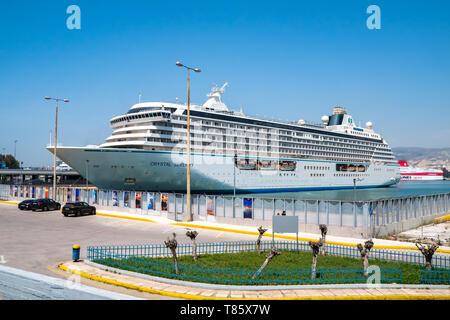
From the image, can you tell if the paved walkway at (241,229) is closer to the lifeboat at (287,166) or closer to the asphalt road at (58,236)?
the asphalt road at (58,236)

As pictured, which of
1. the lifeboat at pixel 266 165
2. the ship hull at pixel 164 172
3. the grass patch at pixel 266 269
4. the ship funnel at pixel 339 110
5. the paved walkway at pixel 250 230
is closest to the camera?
the grass patch at pixel 266 269

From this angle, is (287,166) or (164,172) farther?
(287,166)

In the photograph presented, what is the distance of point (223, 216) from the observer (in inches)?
1065

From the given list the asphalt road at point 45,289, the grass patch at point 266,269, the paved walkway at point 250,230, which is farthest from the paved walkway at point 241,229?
the asphalt road at point 45,289

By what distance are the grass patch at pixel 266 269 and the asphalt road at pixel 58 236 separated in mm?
1953

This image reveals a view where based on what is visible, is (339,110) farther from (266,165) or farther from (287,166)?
(266,165)

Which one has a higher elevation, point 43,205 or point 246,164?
point 246,164

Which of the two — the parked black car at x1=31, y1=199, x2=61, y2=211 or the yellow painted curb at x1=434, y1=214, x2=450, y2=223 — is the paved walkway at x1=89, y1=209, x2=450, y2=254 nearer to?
the parked black car at x1=31, y1=199, x2=61, y2=211

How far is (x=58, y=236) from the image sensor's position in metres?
20.2

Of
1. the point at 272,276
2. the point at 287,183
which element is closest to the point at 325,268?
the point at 272,276

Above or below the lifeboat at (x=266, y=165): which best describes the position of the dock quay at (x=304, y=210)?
below

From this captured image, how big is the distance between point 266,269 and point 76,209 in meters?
23.1

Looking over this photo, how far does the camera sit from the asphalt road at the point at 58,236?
13.7 metres

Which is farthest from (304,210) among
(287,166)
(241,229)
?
(287,166)
